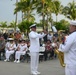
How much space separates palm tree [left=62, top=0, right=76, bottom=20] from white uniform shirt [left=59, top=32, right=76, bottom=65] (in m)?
53.3

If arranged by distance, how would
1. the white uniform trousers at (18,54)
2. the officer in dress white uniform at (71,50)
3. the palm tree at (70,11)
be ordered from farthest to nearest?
the palm tree at (70,11)
the white uniform trousers at (18,54)
the officer in dress white uniform at (71,50)

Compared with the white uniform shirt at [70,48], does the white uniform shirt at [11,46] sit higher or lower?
lower

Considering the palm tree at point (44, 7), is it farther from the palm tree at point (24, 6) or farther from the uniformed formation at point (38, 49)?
the uniformed formation at point (38, 49)

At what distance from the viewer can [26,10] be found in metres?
47.6

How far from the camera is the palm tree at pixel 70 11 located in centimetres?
5819

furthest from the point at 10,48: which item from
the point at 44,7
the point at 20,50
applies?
the point at 44,7

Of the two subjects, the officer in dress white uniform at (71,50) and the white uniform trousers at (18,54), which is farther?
the white uniform trousers at (18,54)

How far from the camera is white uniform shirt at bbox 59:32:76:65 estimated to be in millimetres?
4695

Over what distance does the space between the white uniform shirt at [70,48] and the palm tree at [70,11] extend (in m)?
53.3

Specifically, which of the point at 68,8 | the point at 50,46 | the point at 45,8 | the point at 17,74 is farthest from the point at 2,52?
the point at 68,8

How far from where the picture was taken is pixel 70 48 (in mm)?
4797

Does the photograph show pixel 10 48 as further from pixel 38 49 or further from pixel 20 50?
pixel 38 49

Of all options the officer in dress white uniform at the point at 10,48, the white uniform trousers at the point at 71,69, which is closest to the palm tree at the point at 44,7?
the officer in dress white uniform at the point at 10,48

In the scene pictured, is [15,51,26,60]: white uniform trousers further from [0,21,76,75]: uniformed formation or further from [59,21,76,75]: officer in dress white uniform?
[59,21,76,75]: officer in dress white uniform
